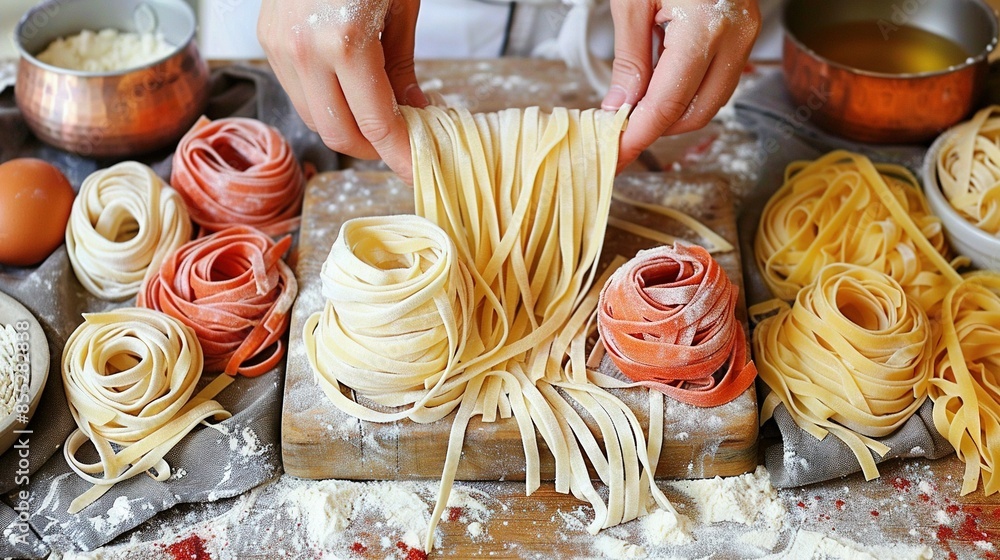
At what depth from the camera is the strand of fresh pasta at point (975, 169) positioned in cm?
194

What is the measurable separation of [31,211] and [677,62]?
1299mm

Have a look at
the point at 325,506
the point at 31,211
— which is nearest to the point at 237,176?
the point at 31,211

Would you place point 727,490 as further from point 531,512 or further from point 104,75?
point 104,75

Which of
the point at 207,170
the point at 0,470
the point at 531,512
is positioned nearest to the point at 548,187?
the point at 531,512

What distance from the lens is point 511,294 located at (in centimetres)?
176

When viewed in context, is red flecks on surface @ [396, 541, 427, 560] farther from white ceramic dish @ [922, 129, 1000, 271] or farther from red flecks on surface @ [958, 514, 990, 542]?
white ceramic dish @ [922, 129, 1000, 271]

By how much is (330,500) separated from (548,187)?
700 millimetres

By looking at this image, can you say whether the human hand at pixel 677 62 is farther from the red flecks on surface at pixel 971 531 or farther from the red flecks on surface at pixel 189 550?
the red flecks on surface at pixel 189 550

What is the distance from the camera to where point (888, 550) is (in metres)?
1.55

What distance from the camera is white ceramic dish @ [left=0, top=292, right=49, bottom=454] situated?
1.57 m

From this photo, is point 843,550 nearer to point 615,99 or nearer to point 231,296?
point 615,99

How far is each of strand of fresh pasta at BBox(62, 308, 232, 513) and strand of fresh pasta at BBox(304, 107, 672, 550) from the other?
0.79 feet

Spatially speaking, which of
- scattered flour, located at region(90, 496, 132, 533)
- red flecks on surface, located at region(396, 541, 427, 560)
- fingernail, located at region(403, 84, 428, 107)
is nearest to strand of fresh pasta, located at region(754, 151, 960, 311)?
fingernail, located at region(403, 84, 428, 107)

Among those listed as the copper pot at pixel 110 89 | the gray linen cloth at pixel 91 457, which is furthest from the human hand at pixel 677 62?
the copper pot at pixel 110 89
